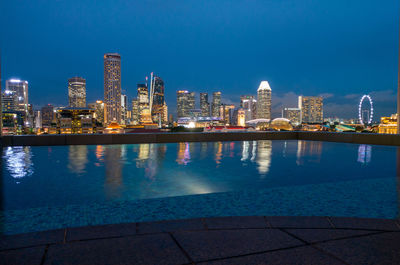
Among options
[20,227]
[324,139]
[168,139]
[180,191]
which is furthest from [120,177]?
[324,139]

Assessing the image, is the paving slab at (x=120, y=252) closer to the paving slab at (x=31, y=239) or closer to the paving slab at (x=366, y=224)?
the paving slab at (x=31, y=239)

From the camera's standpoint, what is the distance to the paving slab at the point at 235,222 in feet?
13.2

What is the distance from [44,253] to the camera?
3125 mm

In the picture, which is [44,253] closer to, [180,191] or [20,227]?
[20,227]

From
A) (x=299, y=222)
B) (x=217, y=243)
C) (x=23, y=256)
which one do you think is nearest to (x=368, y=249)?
(x=299, y=222)

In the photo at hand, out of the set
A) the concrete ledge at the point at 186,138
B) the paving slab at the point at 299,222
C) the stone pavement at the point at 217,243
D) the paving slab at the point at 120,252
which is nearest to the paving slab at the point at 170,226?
the stone pavement at the point at 217,243

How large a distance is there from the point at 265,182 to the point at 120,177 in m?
4.35

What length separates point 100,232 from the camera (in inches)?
146

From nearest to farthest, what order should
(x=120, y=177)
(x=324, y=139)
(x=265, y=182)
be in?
(x=265, y=182), (x=120, y=177), (x=324, y=139)

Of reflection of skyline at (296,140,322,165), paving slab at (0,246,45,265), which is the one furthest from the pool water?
paving slab at (0,246,45,265)

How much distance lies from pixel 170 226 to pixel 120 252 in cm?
98

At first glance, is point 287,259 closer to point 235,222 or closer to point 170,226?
point 235,222

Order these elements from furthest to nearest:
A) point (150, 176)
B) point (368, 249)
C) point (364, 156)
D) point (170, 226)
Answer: point (364, 156), point (150, 176), point (170, 226), point (368, 249)

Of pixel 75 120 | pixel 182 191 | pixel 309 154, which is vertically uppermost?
pixel 75 120
